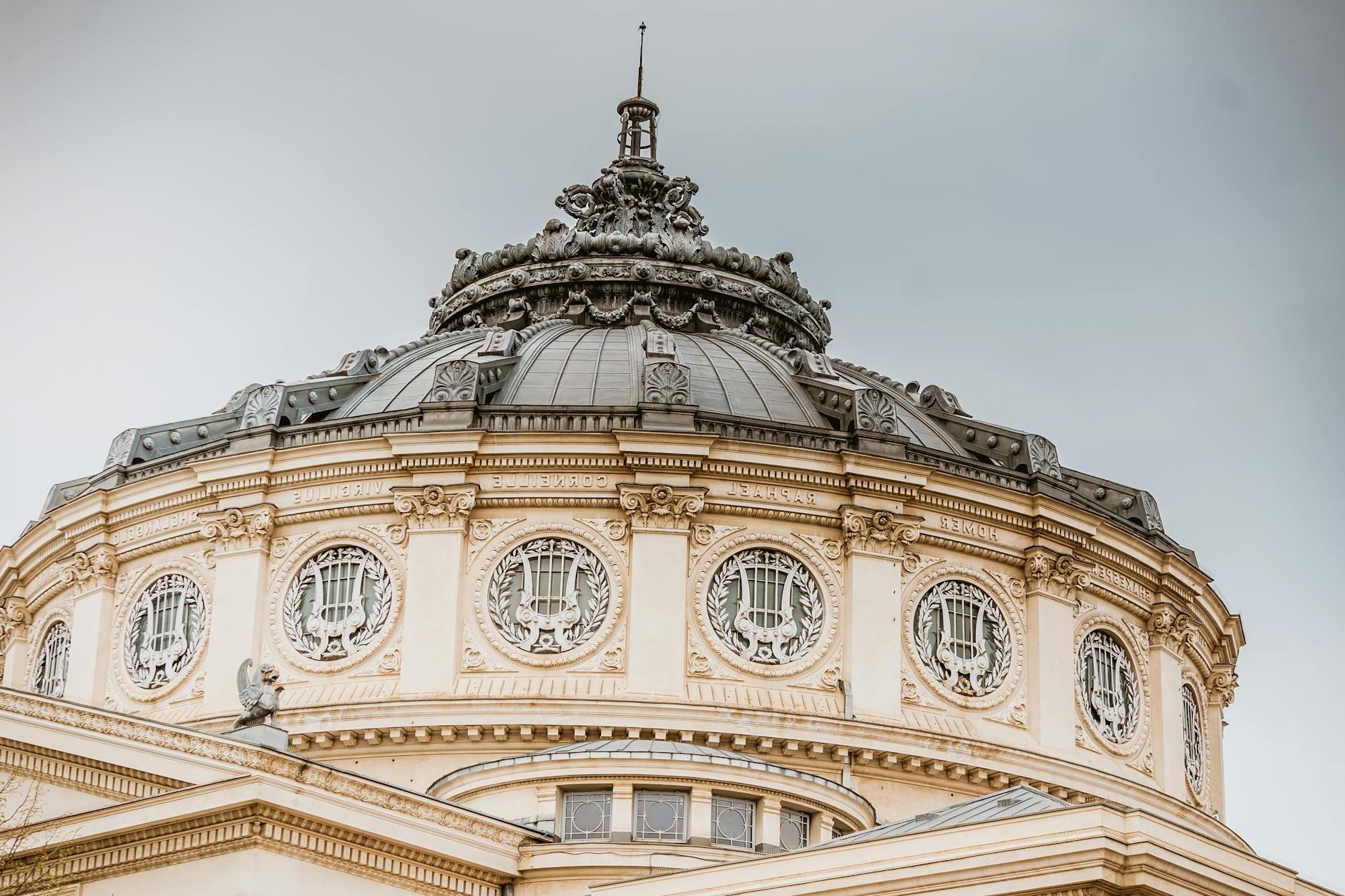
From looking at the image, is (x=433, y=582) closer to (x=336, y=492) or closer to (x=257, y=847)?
(x=336, y=492)

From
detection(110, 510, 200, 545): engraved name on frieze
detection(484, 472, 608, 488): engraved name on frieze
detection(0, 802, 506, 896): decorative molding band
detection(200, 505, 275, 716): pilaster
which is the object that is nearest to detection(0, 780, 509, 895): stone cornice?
detection(0, 802, 506, 896): decorative molding band

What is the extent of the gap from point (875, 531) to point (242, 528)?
40.1 ft

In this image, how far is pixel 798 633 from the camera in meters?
48.9

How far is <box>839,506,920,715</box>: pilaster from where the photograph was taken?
4847 cm

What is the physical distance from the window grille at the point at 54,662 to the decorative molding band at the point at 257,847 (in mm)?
14561

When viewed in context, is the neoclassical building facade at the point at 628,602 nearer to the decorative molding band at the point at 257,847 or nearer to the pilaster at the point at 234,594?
the pilaster at the point at 234,594

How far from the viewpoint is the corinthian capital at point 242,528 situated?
50344mm

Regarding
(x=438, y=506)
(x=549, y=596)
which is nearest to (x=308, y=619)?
(x=438, y=506)

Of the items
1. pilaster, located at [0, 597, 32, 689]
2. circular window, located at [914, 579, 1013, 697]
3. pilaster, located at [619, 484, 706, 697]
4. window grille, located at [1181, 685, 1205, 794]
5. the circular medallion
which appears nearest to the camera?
pilaster, located at [619, 484, 706, 697]

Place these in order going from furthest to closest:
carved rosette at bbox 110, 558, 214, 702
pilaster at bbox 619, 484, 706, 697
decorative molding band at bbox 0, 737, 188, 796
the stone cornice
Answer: carved rosette at bbox 110, 558, 214, 702
pilaster at bbox 619, 484, 706, 697
decorative molding band at bbox 0, 737, 188, 796
the stone cornice

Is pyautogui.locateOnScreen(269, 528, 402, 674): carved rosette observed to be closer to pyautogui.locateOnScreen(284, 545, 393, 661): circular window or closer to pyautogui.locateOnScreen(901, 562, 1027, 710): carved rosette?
pyautogui.locateOnScreen(284, 545, 393, 661): circular window

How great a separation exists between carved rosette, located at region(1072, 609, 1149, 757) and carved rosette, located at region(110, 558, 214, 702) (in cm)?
1700

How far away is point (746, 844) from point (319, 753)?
30.2ft

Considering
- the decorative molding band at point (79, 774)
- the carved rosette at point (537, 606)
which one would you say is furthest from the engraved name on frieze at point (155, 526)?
the decorative molding band at point (79, 774)
